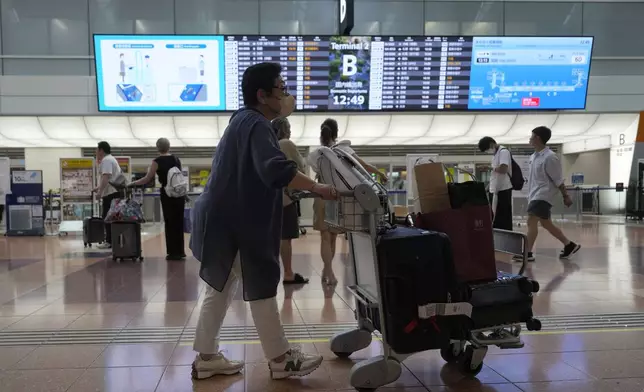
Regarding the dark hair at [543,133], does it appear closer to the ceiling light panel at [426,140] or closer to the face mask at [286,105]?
the face mask at [286,105]

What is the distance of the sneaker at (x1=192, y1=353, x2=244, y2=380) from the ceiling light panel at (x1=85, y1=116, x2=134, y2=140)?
12760mm

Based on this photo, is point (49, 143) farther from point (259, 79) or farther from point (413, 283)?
point (413, 283)

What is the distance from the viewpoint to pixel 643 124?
13.8m

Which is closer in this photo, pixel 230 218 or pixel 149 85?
pixel 230 218

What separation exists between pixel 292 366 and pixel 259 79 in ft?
4.95

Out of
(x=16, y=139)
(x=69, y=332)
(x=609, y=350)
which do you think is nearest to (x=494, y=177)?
(x=609, y=350)

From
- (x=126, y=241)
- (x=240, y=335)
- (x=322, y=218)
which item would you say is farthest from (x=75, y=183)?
(x=240, y=335)

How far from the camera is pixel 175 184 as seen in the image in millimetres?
7000

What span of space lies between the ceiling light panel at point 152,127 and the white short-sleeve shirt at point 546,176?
1052 centimetres

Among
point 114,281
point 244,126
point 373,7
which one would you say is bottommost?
point 114,281

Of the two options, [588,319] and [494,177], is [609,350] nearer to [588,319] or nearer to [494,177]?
[588,319]

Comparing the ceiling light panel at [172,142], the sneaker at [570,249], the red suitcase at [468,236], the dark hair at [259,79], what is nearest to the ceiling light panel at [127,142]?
the ceiling light panel at [172,142]

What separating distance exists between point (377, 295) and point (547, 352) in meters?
1.40

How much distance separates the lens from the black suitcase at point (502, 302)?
2.49 metres
